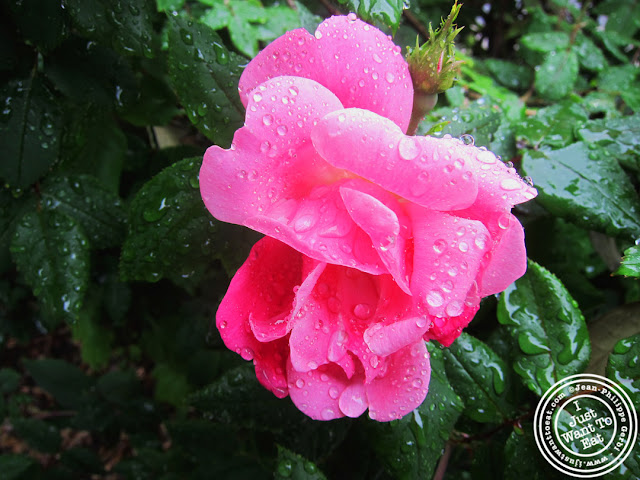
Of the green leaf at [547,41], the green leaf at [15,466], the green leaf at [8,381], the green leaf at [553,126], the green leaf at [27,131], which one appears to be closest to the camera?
the green leaf at [27,131]

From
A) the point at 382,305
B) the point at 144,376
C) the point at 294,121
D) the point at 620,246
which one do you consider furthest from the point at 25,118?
the point at 144,376

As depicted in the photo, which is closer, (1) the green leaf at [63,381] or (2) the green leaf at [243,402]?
(2) the green leaf at [243,402]

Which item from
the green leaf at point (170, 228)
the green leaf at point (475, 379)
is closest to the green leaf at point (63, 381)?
the green leaf at point (170, 228)

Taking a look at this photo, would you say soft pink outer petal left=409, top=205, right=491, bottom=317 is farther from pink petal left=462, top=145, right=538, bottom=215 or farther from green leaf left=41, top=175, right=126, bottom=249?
green leaf left=41, top=175, right=126, bottom=249

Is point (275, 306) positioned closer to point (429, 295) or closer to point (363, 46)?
point (429, 295)

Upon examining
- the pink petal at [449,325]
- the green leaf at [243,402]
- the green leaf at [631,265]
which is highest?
the green leaf at [631,265]

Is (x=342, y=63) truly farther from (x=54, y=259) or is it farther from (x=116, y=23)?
(x=54, y=259)

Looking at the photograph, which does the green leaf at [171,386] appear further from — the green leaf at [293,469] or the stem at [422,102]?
the stem at [422,102]
